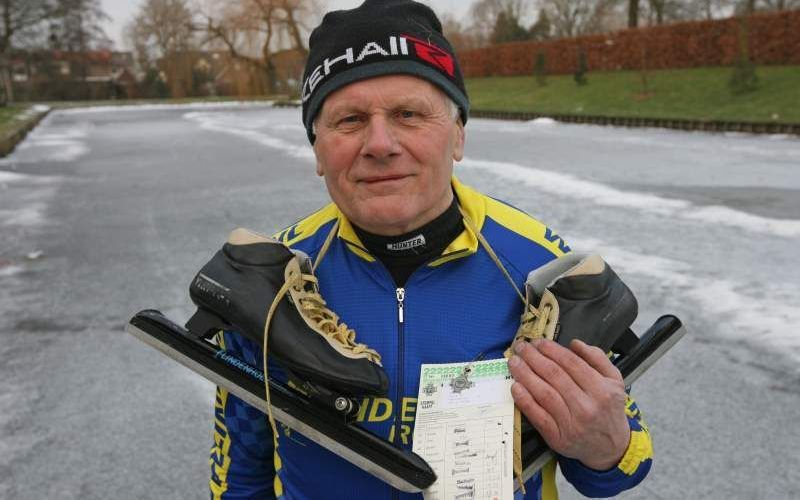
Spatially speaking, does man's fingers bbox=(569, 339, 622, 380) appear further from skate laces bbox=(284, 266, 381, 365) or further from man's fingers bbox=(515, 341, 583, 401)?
skate laces bbox=(284, 266, 381, 365)

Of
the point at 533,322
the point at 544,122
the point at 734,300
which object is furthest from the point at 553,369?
the point at 544,122

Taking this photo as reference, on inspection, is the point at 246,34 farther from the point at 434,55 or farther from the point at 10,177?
the point at 434,55

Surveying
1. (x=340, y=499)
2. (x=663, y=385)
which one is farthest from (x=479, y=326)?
(x=663, y=385)

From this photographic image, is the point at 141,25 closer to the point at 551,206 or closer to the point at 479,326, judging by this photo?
the point at 551,206

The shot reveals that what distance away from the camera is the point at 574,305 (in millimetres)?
1306

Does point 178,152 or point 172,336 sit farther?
point 178,152

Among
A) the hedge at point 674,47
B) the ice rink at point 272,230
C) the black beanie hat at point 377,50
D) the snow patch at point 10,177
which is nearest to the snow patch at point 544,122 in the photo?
the hedge at point 674,47

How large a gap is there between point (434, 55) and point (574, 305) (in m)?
0.56

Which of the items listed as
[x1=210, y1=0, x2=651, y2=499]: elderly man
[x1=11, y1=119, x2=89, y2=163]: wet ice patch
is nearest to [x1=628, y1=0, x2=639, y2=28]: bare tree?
[x1=11, y1=119, x2=89, y2=163]: wet ice patch

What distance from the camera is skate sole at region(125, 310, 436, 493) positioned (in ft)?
3.93

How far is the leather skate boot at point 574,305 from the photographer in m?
1.27

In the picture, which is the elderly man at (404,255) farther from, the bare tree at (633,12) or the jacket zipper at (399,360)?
the bare tree at (633,12)

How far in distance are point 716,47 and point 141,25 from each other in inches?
2120

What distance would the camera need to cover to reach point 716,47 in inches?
961
